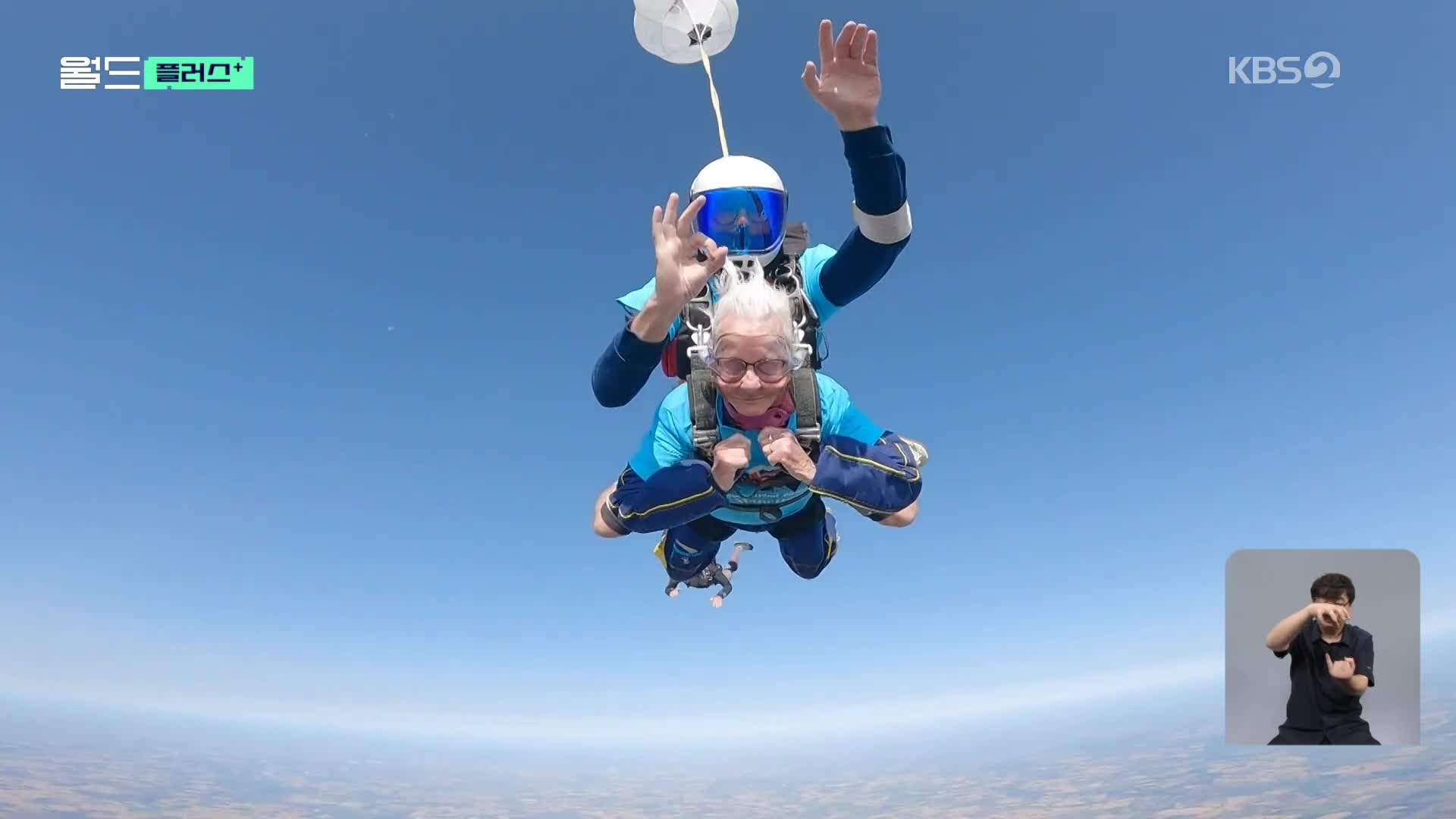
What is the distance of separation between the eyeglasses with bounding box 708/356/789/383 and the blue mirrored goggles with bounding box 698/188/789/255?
0.51 m

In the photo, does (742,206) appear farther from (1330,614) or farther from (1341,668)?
(1341,668)

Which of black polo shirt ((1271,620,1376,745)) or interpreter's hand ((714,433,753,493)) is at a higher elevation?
interpreter's hand ((714,433,753,493))

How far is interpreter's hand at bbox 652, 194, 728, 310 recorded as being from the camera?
3.01m

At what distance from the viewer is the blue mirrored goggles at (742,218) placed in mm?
3311

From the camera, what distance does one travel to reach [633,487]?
136 inches

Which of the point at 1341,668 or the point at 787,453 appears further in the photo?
the point at 1341,668

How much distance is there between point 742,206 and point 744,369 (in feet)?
2.29

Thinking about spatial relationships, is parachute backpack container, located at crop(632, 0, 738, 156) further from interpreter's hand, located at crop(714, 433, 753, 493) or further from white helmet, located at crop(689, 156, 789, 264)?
interpreter's hand, located at crop(714, 433, 753, 493)

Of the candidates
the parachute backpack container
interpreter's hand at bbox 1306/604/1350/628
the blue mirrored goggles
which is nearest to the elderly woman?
the blue mirrored goggles

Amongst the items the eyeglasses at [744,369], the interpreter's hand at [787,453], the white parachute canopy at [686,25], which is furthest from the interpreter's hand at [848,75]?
the interpreter's hand at [787,453]

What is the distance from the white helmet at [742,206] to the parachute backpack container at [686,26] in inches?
41.8

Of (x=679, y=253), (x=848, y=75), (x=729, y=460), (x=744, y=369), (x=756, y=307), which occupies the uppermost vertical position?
(x=848, y=75)

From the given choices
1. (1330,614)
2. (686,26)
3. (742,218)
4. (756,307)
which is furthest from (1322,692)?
(686,26)

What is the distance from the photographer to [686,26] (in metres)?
4.14
